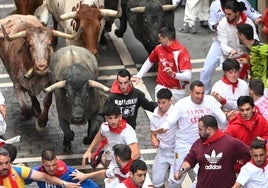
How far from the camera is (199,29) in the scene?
2262 centimetres

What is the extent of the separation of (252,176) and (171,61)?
12.7ft

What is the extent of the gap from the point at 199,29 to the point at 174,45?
18.8ft

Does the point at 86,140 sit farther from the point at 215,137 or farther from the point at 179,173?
the point at 215,137

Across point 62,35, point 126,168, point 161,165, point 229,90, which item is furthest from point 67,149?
point 126,168

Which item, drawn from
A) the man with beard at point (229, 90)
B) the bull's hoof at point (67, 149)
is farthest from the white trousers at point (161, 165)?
→ the bull's hoof at point (67, 149)

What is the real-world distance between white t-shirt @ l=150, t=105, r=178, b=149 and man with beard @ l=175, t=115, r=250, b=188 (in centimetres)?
144

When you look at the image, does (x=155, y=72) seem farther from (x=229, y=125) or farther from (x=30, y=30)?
(x=229, y=125)

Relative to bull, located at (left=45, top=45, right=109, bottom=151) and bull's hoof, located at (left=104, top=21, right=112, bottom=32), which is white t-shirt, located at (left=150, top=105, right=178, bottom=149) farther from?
bull's hoof, located at (left=104, top=21, right=112, bottom=32)

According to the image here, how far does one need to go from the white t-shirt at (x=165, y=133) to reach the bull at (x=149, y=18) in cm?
462

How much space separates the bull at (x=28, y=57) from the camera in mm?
17891

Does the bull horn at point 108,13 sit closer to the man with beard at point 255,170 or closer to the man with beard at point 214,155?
the man with beard at point 214,155

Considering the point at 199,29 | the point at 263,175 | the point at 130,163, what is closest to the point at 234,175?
the point at 263,175

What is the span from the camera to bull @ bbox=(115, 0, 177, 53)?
20.1 metres

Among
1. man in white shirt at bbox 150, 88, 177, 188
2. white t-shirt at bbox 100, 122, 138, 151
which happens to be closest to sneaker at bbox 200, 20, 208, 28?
man in white shirt at bbox 150, 88, 177, 188
